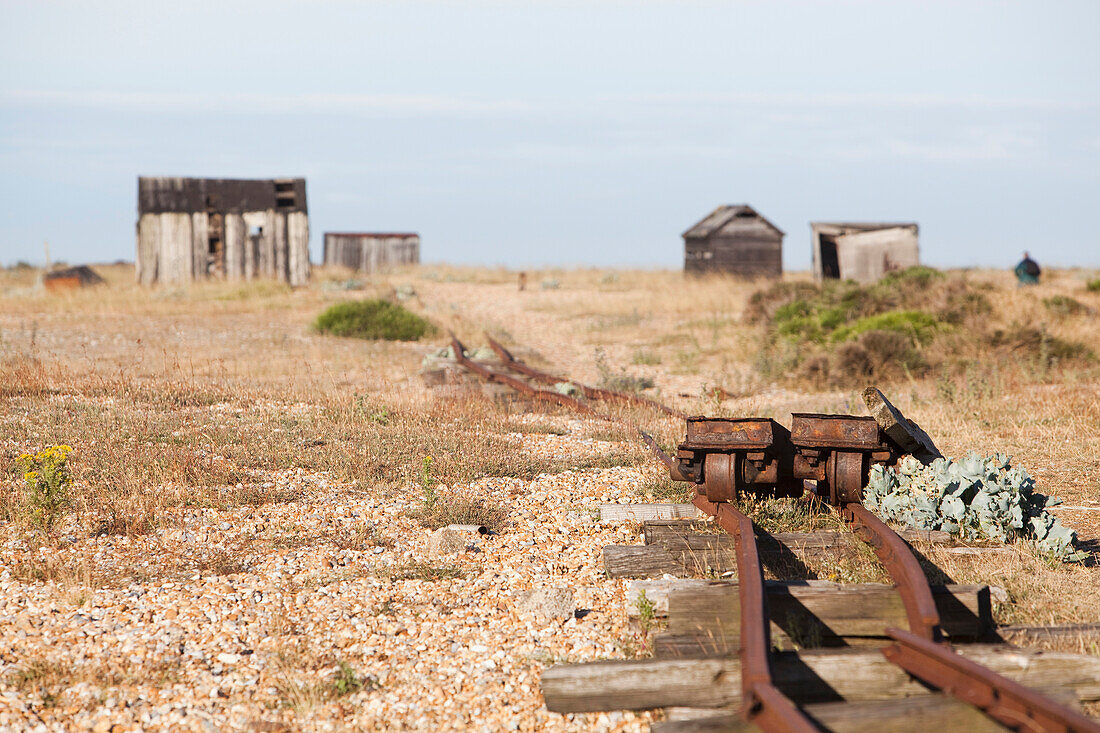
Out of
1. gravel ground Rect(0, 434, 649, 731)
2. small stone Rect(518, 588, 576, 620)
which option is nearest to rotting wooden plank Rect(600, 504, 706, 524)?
gravel ground Rect(0, 434, 649, 731)

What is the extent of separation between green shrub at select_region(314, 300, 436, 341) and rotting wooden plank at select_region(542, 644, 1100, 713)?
14.1 meters

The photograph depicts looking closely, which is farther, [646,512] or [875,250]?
[875,250]

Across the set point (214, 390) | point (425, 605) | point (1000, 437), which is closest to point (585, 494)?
point (425, 605)

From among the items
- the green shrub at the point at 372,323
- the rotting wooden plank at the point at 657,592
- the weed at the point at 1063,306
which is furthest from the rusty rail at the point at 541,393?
the weed at the point at 1063,306

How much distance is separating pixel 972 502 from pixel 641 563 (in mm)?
1891

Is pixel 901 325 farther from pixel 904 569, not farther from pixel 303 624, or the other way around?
pixel 303 624

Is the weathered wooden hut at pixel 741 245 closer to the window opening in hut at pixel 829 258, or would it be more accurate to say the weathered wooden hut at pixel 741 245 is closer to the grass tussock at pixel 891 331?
the window opening in hut at pixel 829 258

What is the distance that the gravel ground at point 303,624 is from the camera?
3.33 m

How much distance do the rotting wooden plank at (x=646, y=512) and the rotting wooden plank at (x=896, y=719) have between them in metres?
2.36

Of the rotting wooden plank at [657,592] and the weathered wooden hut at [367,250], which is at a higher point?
the weathered wooden hut at [367,250]

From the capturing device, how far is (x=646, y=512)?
16.9 ft

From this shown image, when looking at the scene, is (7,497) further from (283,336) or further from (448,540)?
(283,336)

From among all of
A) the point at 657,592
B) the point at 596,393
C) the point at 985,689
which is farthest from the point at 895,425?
the point at 596,393

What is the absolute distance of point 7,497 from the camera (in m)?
5.42
